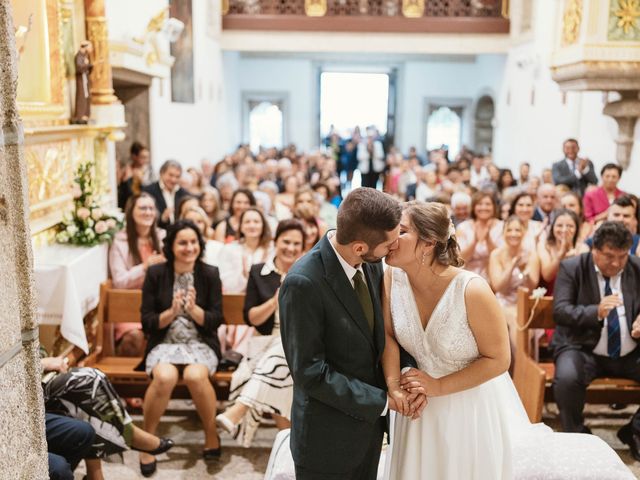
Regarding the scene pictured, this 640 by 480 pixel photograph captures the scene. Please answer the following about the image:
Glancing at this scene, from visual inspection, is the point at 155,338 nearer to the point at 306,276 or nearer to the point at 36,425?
the point at 306,276

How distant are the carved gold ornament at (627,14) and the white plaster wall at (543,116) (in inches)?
57.7

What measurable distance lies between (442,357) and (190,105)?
36.9ft

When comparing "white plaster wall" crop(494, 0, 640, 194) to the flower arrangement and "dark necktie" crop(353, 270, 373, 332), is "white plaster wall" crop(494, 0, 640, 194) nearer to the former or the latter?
the flower arrangement

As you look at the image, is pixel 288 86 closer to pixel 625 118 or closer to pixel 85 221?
pixel 625 118

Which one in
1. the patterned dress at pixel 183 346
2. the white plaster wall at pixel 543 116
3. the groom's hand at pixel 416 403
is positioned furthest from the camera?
the white plaster wall at pixel 543 116

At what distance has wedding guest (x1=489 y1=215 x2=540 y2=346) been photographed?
5.09 metres

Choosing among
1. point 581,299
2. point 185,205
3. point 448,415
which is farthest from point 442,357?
point 185,205

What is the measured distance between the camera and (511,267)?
518 cm

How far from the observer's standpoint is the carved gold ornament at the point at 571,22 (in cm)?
726

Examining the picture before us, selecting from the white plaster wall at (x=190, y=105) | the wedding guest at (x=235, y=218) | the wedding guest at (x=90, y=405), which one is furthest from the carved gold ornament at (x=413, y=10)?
the wedding guest at (x=90, y=405)

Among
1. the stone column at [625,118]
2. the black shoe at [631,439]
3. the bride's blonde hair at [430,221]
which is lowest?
the black shoe at [631,439]

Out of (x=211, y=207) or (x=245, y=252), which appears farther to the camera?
(x=211, y=207)

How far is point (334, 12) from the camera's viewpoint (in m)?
15.3

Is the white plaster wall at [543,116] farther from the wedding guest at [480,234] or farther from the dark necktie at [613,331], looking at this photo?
the dark necktie at [613,331]
